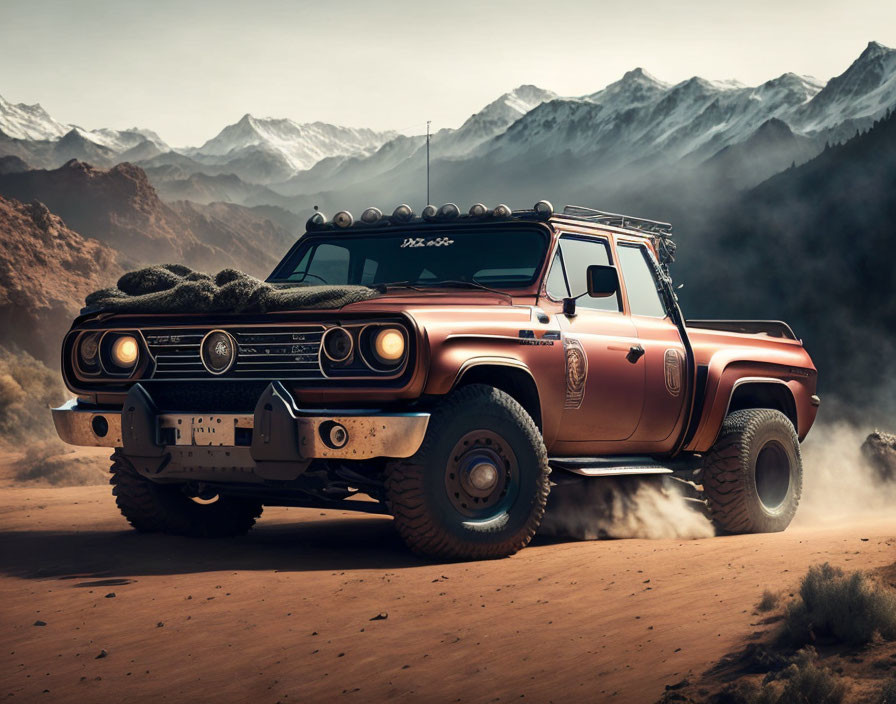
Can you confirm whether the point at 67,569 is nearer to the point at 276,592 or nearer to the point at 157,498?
the point at 157,498

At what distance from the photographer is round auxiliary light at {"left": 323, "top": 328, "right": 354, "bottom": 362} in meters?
7.21

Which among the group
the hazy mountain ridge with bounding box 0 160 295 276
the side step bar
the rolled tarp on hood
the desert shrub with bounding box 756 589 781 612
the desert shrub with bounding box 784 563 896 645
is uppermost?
the hazy mountain ridge with bounding box 0 160 295 276

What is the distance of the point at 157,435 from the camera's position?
744cm

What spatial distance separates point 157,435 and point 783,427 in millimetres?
5061

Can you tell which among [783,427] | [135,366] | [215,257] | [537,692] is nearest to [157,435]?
[135,366]

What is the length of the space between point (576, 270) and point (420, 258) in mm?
1068

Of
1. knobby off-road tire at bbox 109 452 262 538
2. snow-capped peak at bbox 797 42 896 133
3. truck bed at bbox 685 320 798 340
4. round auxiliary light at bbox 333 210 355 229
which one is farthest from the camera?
snow-capped peak at bbox 797 42 896 133

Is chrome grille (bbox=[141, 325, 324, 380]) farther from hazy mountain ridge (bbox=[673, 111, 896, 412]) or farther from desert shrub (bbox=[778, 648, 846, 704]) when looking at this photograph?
hazy mountain ridge (bbox=[673, 111, 896, 412])

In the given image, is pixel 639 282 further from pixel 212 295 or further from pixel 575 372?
pixel 212 295

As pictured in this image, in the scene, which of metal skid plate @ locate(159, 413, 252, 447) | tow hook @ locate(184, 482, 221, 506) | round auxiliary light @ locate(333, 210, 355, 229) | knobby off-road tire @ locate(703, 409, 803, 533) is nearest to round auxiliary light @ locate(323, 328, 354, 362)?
metal skid plate @ locate(159, 413, 252, 447)

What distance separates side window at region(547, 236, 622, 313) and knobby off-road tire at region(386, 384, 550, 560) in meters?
1.23

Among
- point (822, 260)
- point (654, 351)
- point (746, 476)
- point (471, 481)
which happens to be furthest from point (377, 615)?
point (822, 260)

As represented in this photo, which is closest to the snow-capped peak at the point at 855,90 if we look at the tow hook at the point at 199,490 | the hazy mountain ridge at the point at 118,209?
the hazy mountain ridge at the point at 118,209

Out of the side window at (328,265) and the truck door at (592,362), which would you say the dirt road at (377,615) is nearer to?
the truck door at (592,362)
